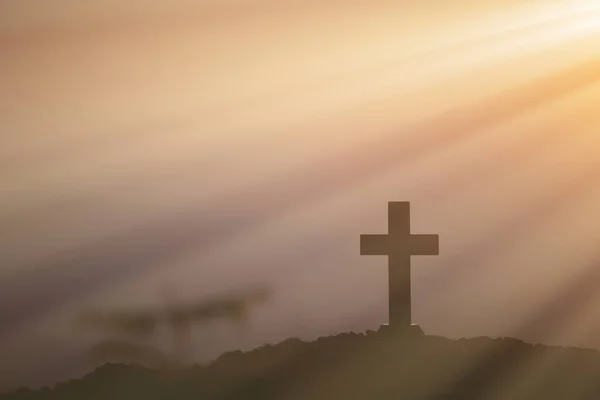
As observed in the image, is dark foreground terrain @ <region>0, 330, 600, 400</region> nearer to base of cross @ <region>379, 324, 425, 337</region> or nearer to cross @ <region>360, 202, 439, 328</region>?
base of cross @ <region>379, 324, 425, 337</region>

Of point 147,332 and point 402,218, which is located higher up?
point 402,218

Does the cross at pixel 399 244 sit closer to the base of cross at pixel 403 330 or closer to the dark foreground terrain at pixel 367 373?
the base of cross at pixel 403 330

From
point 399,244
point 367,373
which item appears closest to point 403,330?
point 367,373

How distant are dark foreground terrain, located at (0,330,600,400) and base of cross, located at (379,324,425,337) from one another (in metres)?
0.02

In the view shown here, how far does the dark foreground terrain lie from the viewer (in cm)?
579

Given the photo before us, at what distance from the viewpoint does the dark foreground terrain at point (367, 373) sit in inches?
228

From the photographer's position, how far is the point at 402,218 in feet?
19.9

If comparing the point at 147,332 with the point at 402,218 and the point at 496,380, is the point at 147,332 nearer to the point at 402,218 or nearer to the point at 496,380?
the point at 402,218

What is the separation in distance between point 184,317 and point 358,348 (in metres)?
1.34

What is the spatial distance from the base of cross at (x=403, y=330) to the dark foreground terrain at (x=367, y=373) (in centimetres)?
2

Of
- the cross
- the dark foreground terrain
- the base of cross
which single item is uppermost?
the cross

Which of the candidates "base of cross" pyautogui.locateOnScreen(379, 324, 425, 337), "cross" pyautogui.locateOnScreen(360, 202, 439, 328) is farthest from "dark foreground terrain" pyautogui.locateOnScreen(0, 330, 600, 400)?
"cross" pyautogui.locateOnScreen(360, 202, 439, 328)

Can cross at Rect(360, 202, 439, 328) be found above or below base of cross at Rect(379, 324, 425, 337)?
above

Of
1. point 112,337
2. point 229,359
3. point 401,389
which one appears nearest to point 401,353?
point 401,389
